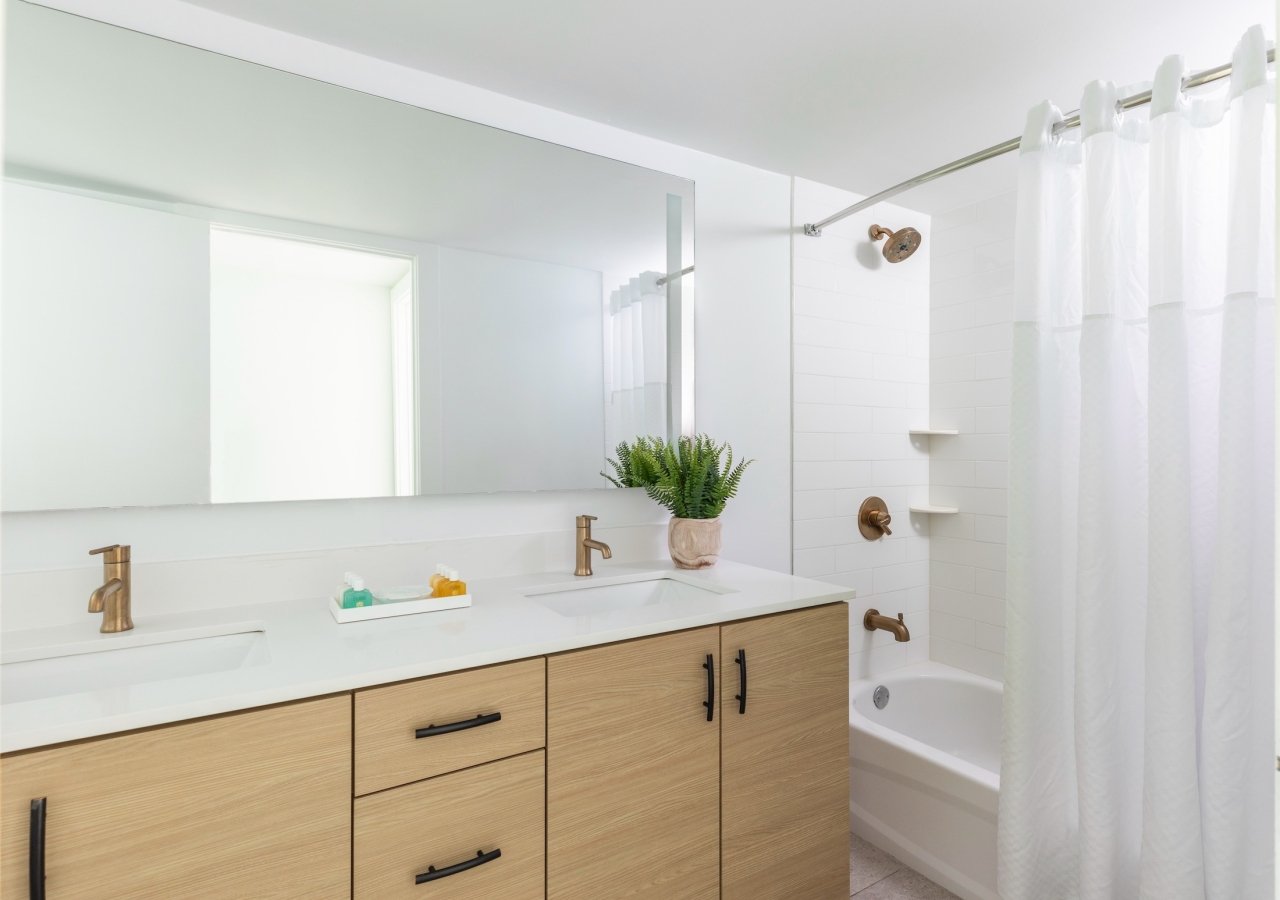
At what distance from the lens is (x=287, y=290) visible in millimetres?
1639

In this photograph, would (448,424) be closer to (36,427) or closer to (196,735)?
(36,427)

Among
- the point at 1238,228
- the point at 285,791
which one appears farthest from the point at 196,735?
the point at 1238,228

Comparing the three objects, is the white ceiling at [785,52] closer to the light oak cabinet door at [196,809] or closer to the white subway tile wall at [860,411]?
the white subway tile wall at [860,411]

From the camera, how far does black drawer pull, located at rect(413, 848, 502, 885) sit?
1194 millimetres

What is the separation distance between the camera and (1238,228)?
1374 millimetres

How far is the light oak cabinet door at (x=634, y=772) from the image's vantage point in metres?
1.34

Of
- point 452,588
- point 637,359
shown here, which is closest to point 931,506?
point 637,359

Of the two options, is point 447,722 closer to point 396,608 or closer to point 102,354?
point 396,608

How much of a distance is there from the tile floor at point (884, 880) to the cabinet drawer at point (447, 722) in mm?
1345

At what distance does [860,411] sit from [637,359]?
1.04m

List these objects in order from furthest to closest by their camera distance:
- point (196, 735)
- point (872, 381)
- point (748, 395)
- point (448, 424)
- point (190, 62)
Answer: point (872, 381), point (748, 395), point (448, 424), point (190, 62), point (196, 735)

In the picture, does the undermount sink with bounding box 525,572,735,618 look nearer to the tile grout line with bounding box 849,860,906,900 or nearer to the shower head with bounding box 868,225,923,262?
the tile grout line with bounding box 849,860,906,900

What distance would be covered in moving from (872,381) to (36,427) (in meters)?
2.53

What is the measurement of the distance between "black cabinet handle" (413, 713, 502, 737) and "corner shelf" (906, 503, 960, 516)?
211 cm
